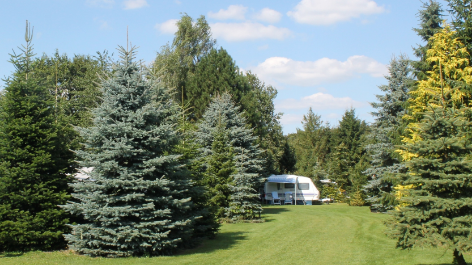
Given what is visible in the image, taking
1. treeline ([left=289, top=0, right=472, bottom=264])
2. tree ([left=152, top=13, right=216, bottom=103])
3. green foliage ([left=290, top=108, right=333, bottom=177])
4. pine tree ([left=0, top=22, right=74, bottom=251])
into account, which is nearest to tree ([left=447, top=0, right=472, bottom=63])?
treeline ([left=289, top=0, right=472, bottom=264])

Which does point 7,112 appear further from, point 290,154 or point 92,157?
point 290,154

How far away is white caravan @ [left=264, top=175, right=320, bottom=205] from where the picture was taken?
128ft

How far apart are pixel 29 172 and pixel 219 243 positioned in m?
6.95

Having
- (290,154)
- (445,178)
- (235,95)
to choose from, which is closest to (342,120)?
(290,154)

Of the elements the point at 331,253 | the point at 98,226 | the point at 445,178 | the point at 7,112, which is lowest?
the point at 331,253

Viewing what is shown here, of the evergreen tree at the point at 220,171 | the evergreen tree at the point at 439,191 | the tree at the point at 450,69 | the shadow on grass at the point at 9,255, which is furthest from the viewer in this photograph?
the evergreen tree at the point at 220,171

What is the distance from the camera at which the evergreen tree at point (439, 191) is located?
809 cm

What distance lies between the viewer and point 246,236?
1558 centimetres

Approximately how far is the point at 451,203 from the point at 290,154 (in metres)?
39.0

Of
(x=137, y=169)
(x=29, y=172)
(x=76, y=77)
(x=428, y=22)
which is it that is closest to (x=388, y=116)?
(x=428, y=22)

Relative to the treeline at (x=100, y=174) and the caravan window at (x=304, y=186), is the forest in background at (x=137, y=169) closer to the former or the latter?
the treeline at (x=100, y=174)

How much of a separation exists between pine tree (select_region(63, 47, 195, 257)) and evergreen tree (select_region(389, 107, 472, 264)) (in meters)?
6.18

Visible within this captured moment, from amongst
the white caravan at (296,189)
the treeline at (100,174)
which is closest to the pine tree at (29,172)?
the treeline at (100,174)

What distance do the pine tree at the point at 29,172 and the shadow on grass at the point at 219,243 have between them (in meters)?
3.98
